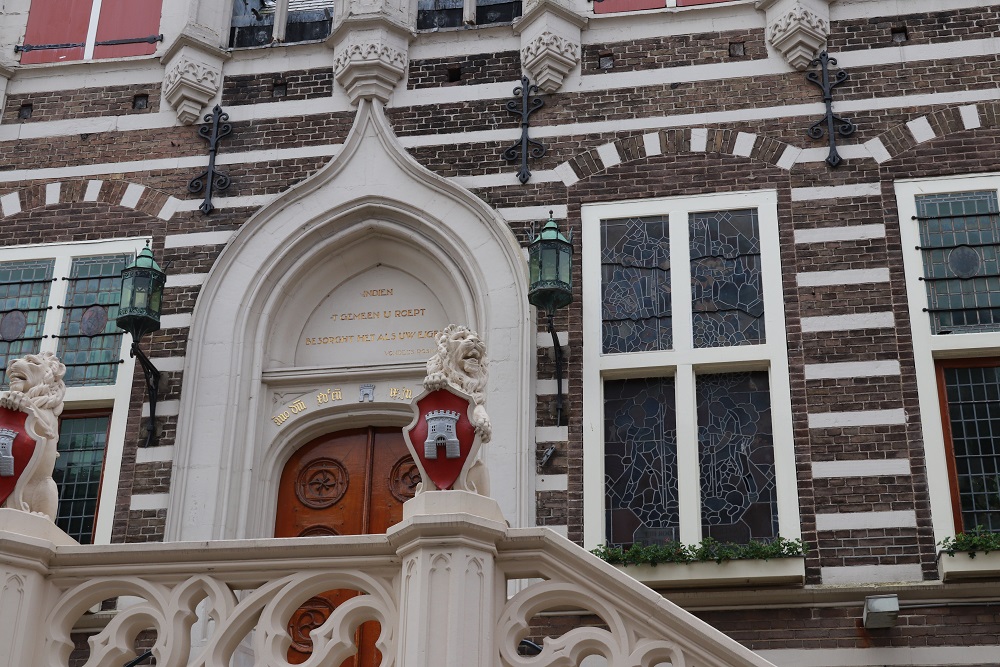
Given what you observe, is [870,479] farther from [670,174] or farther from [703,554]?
[670,174]

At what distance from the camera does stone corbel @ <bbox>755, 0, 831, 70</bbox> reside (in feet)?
45.2

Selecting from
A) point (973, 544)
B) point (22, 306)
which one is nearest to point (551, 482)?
point (973, 544)

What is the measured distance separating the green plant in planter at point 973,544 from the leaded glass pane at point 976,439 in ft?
1.11

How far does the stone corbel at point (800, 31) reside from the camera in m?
13.8

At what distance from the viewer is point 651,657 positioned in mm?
8047

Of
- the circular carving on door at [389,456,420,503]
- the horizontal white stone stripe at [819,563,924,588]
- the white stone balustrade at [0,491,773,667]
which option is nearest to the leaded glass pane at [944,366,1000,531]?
the horizontal white stone stripe at [819,563,924,588]

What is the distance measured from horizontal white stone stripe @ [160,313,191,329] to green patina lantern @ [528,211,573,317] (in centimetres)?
336

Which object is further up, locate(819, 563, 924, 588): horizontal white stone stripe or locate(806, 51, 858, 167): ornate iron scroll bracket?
locate(806, 51, 858, 167): ornate iron scroll bracket

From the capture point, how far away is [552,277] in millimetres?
12477

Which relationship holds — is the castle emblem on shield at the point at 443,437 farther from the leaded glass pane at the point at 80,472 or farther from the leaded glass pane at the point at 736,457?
the leaded glass pane at the point at 80,472

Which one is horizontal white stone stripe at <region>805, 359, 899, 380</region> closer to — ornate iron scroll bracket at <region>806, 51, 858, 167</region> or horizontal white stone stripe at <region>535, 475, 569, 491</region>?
ornate iron scroll bracket at <region>806, 51, 858, 167</region>

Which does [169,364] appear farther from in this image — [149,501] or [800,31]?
[800,31]

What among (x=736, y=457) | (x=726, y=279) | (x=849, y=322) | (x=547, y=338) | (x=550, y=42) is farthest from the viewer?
(x=550, y=42)

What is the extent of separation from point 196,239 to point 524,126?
11.1ft
